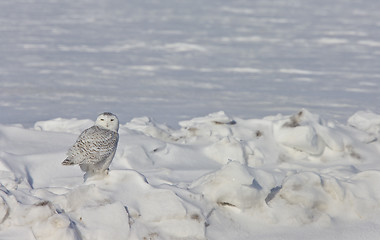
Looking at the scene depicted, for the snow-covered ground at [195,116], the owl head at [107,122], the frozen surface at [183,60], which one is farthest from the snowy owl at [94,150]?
the frozen surface at [183,60]

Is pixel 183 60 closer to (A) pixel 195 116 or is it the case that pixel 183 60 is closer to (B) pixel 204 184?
(A) pixel 195 116

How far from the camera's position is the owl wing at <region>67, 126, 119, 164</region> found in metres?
3.73

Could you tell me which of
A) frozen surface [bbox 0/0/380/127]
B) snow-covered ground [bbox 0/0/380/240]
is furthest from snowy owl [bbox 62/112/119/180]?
frozen surface [bbox 0/0/380/127]

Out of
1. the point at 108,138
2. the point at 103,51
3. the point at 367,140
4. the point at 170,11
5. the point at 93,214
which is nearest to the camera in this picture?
the point at 93,214

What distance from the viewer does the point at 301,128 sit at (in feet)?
18.0

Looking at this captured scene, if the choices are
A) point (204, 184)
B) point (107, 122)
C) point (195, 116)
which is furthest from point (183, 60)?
point (204, 184)

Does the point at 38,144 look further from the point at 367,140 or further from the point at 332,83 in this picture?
the point at 332,83

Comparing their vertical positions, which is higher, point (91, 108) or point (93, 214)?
point (93, 214)

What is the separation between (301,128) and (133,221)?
7.94ft

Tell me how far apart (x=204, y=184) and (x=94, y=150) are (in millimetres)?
628

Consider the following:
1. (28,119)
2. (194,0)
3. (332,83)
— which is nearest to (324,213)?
(28,119)

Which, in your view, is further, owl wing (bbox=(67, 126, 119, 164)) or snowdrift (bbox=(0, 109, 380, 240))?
owl wing (bbox=(67, 126, 119, 164))

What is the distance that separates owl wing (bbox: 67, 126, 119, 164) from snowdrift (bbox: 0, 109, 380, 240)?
0.12 metres

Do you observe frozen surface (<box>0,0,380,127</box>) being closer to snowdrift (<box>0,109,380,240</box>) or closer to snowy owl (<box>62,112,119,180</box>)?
snowdrift (<box>0,109,380,240</box>)
